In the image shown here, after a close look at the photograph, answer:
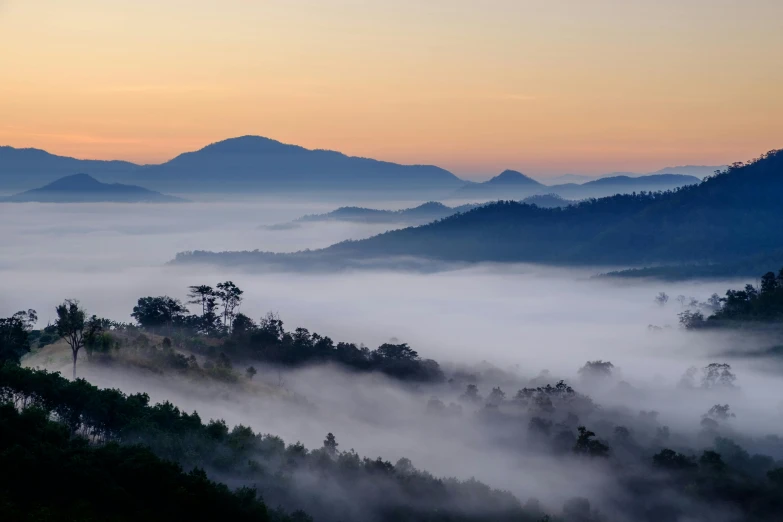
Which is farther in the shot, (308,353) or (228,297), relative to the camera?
(228,297)

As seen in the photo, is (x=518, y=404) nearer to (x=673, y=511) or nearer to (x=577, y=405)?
(x=577, y=405)

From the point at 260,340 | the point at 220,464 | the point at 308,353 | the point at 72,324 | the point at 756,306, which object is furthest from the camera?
the point at 756,306

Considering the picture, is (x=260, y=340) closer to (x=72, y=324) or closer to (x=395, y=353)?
(x=395, y=353)

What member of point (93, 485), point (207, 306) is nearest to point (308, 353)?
point (207, 306)

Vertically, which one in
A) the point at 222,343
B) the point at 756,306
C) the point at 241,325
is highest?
the point at 241,325

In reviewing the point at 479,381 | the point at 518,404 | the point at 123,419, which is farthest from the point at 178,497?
the point at 479,381

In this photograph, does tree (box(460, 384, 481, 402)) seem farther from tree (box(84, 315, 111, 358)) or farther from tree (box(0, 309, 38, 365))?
tree (box(0, 309, 38, 365))

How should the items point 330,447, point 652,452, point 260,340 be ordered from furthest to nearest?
point 260,340 → point 652,452 → point 330,447

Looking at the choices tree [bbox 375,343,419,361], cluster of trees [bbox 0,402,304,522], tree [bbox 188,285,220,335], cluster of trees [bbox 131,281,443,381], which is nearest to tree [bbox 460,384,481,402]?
cluster of trees [bbox 131,281,443,381]
